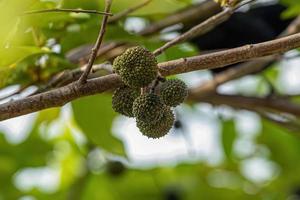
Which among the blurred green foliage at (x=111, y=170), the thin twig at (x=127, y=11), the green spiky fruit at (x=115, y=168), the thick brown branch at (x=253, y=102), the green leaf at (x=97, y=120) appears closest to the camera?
the thin twig at (x=127, y=11)

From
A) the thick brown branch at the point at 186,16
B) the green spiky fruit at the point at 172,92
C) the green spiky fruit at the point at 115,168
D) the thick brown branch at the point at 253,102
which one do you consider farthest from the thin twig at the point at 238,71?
the green spiky fruit at the point at 172,92

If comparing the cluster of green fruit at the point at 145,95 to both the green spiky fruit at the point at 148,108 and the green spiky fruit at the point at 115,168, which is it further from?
the green spiky fruit at the point at 115,168

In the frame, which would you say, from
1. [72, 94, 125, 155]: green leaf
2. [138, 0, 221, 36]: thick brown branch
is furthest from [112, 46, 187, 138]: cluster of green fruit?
[138, 0, 221, 36]: thick brown branch

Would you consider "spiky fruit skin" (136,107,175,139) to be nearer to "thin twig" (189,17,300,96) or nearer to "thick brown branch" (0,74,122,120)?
"thick brown branch" (0,74,122,120)

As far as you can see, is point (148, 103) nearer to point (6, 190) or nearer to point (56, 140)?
point (6, 190)

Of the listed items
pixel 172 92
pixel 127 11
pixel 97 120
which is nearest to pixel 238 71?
pixel 97 120
